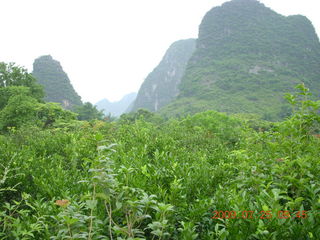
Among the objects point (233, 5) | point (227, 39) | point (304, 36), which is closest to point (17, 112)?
point (227, 39)

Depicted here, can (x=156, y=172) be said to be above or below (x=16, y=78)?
below

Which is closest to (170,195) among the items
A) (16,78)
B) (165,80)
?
(16,78)

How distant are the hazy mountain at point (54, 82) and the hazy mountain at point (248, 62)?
3666 cm

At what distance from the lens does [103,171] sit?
1821 mm

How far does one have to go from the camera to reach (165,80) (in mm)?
150250

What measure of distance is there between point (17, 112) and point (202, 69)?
84.1 metres

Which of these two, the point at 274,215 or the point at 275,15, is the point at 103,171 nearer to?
the point at 274,215

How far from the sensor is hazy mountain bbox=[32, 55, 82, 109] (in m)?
76.8

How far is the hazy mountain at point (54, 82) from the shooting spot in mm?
76812

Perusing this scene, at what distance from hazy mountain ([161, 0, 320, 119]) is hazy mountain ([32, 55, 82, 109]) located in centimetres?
3666

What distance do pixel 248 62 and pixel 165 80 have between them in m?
71.8

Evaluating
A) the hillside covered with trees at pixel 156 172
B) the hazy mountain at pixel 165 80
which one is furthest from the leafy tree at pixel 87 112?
the hazy mountain at pixel 165 80

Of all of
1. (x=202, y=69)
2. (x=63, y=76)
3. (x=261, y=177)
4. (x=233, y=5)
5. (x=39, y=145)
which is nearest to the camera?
(x=261, y=177)
